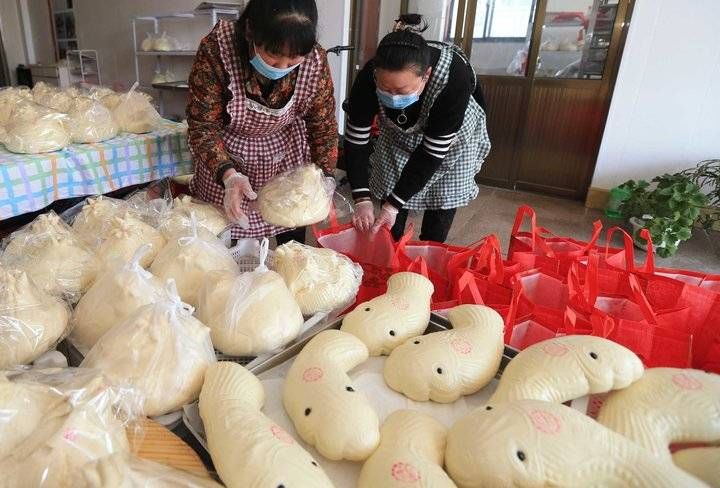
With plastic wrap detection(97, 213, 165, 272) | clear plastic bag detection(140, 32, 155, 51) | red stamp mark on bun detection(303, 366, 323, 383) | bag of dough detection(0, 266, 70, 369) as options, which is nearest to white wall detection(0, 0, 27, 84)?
clear plastic bag detection(140, 32, 155, 51)

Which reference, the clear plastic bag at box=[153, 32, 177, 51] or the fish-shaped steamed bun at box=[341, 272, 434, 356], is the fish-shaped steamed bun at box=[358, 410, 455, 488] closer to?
the fish-shaped steamed bun at box=[341, 272, 434, 356]

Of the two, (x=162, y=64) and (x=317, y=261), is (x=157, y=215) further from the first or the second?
(x=162, y=64)

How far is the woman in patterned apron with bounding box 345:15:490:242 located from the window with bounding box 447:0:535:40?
10.6 feet

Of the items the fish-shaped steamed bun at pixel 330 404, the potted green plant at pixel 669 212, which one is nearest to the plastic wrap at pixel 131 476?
the fish-shaped steamed bun at pixel 330 404

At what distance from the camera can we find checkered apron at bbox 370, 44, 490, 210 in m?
1.62

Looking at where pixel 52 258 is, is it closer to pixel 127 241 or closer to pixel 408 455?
pixel 127 241

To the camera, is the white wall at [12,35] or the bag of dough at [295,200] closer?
the bag of dough at [295,200]

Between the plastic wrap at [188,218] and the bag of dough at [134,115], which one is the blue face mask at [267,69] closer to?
the plastic wrap at [188,218]

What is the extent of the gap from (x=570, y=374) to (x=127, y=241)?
90 centimetres

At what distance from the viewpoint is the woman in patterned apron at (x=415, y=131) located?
121 cm

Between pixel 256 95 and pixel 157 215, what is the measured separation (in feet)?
1.50

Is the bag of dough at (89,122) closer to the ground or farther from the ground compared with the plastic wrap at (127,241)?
farther from the ground

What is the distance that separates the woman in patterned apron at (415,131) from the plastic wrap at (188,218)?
420mm

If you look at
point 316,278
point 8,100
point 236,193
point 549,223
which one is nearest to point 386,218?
point 236,193
